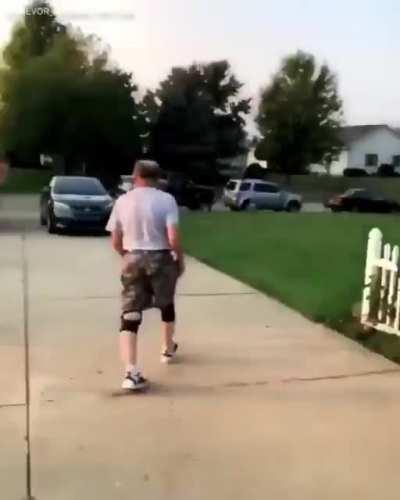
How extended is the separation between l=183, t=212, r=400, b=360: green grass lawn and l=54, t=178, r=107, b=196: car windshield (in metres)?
2.49

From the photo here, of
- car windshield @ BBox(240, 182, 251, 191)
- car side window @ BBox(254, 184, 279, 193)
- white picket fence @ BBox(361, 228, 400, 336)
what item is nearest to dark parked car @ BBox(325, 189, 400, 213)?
car side window @ BBox(254, 184, 279, 193)

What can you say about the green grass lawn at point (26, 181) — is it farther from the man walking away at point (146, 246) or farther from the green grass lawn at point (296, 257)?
the man walking away at point (146, 246)

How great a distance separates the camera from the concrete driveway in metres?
4.35

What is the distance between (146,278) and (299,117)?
58.4 meters

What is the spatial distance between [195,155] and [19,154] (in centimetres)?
1126

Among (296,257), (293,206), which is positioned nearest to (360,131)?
(293,206)

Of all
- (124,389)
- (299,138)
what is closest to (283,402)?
(124,389)

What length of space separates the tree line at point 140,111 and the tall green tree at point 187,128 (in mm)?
65

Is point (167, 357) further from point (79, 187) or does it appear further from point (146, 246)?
point (79, 187)

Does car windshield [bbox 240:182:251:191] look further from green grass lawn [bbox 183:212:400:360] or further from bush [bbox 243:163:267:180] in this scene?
bush [bbox 243:163:267:180]

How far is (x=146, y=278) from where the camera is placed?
20.7 ft

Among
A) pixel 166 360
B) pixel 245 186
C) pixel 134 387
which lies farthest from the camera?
pixel 245 186

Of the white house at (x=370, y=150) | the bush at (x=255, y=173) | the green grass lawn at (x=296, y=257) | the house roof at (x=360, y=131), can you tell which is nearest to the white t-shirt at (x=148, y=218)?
the green grass lawn at (x=296, y=257)

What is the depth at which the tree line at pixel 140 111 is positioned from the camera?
162ft
